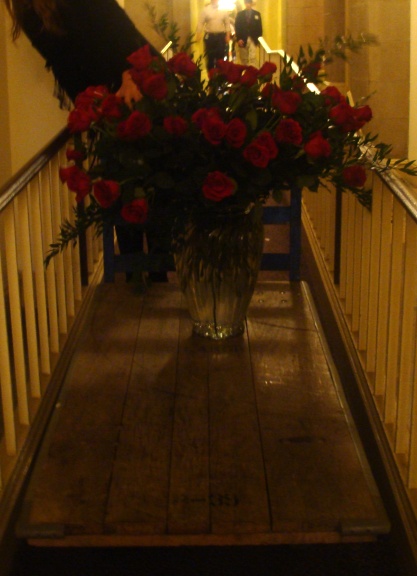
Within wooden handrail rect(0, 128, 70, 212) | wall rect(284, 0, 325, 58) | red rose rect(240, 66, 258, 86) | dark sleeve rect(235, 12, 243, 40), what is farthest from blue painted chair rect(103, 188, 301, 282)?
wall rect(284, 0, 325, 58)

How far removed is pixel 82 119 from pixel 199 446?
0.85 metres

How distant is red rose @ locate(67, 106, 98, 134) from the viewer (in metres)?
1.94

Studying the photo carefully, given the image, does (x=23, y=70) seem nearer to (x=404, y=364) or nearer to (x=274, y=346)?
(x=274, y=346)

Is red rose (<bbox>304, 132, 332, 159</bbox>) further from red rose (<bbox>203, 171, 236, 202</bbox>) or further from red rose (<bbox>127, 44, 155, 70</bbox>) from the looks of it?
red rose (<bbox>127, 44, 155, 70</bbox>)

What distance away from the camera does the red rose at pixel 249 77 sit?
6.41ft

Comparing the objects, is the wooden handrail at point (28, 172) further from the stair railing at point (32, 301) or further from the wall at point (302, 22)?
the wall at point (302, 22)

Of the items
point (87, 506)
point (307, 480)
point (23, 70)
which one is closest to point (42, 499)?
point (87, 506)

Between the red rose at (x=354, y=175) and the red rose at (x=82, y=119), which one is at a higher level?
the red rose at (x=82, y=119)

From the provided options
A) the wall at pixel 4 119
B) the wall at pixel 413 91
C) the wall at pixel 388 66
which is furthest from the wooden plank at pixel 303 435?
the wall at pixel 388 66

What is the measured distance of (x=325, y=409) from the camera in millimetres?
1971

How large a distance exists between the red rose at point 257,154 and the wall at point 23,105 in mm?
2226

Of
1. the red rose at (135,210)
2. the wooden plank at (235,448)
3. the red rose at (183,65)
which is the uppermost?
the red rose at (183,65)

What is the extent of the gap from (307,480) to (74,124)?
3.36 ft

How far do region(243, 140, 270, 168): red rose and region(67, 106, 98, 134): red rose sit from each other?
41 centimetres
